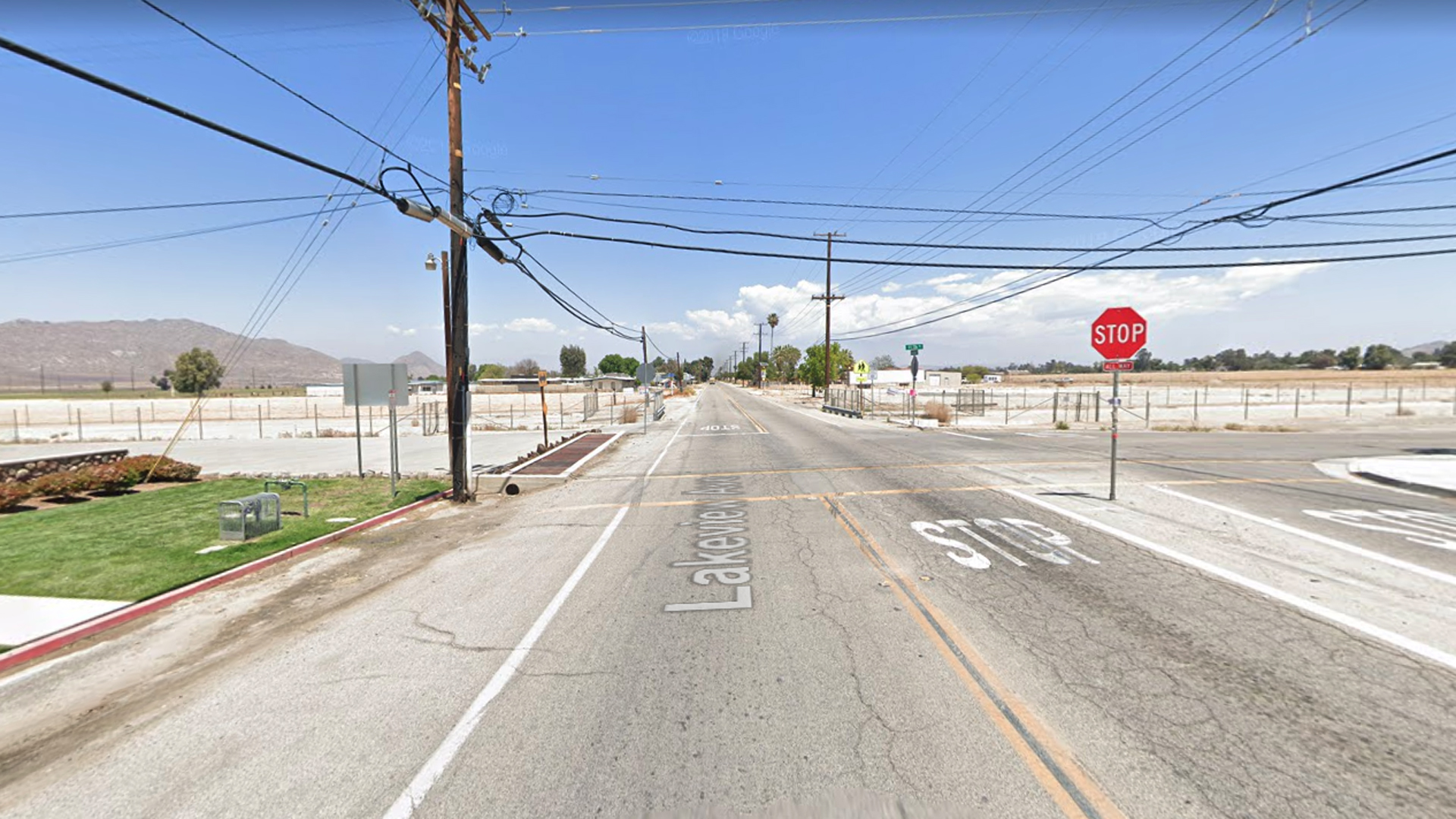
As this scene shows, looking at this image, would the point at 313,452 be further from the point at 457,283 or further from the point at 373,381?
the point at 457,283

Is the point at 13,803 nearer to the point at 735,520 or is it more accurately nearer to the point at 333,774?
the point at 333,774

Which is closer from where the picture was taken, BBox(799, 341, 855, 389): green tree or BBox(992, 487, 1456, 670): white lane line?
BBox(992, 487, 1456, 670): white lane line

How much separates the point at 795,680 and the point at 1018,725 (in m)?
1.44

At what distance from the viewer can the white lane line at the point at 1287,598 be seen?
13.5ft

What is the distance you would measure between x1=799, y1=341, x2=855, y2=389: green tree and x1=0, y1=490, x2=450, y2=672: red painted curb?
65780 millimetres

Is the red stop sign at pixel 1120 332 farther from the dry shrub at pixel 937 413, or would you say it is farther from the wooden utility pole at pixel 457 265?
the dry shrub at pixel 937 413

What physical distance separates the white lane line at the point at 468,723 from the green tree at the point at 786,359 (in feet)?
469

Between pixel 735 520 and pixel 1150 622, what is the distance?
5.42m

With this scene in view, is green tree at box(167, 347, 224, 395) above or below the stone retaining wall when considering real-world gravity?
above

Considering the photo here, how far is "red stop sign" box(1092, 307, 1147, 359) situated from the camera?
9070 millimetres

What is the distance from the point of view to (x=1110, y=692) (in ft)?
12.1

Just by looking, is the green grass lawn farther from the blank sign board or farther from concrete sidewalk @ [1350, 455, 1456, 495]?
concrete sidewalk @ [1350, 455, 1456, 495]

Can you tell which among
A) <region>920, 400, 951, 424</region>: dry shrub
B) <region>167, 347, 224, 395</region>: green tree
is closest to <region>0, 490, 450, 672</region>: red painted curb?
<region>920, 400, 951, 424</region>: dry shrub

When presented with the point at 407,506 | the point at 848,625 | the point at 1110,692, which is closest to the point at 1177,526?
the point at 1110,692
